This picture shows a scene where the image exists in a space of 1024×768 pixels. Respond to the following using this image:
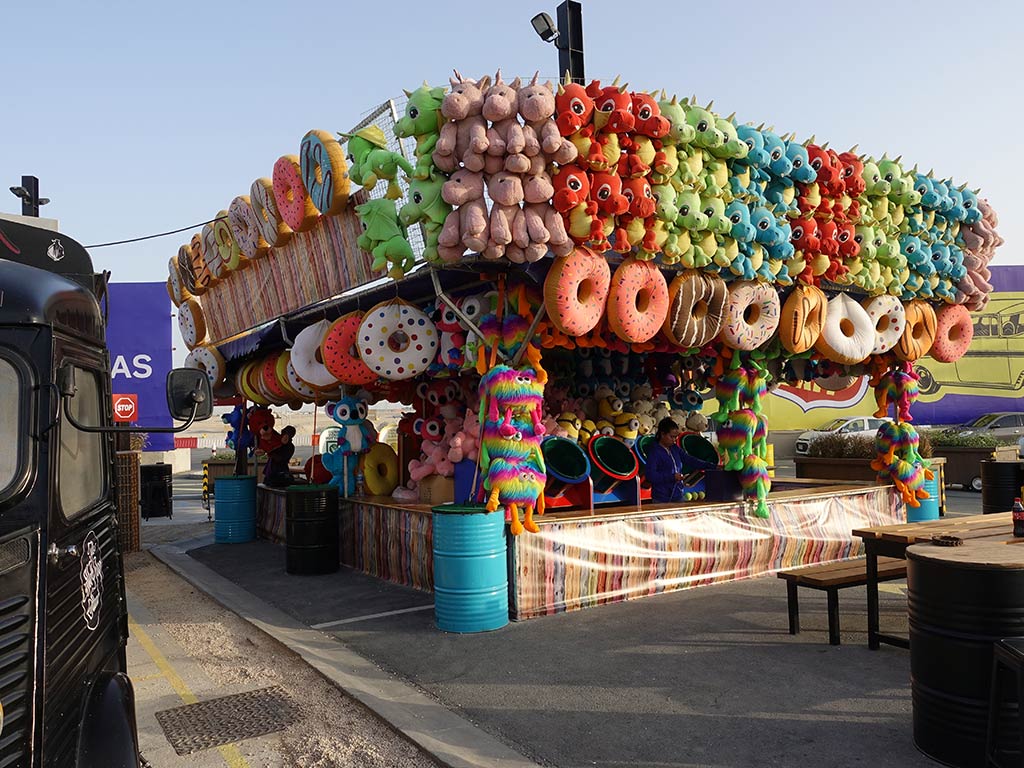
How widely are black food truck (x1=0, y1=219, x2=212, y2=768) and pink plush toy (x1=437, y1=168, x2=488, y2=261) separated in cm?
367

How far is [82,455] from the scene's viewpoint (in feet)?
11.4

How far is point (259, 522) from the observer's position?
45.8 ft

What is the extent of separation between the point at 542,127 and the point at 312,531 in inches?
240

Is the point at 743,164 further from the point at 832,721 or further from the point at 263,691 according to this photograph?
the point at 263,691

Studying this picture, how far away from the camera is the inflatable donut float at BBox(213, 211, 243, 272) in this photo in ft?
40.7

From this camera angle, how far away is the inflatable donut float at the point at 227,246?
12.4m

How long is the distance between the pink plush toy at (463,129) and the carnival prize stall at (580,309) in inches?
1.0

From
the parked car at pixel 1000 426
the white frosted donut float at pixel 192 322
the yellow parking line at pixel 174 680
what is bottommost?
the yellow parking line at pixel 174 680

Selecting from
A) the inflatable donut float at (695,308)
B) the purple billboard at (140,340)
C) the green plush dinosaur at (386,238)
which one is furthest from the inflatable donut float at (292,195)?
the purple billboard at (140,340)

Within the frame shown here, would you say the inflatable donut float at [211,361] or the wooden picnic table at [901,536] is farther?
the inflatable donut float at [211,361]

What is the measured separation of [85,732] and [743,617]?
6118mm

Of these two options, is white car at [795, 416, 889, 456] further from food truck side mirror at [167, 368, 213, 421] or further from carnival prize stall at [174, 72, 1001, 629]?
food truck side mirror at [167, 368, 213, 421]

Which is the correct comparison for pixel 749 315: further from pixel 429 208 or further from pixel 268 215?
pixel 268 215

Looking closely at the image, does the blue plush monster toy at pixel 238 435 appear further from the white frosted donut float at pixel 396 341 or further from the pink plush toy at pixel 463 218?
Result: the pink plush toy at pixel 463 218
